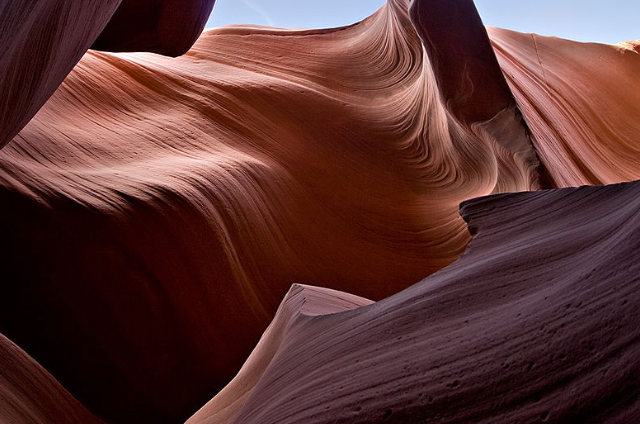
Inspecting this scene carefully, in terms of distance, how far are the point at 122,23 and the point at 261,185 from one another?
27.5 inches

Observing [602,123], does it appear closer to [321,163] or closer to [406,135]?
[406,135]

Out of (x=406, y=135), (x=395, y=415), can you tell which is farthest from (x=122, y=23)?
(x=395, y=415)

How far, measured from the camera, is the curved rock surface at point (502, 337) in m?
0.42

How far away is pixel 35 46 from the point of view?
97 cm

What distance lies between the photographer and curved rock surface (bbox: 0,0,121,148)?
871mm

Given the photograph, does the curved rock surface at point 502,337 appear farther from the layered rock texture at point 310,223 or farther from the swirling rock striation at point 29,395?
the swirling rock striation at point 29,395

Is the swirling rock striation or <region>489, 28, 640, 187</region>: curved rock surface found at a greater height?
<region>489, 28, 640, 187</region>: curved rock surface

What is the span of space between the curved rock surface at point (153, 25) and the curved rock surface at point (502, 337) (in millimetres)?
1428

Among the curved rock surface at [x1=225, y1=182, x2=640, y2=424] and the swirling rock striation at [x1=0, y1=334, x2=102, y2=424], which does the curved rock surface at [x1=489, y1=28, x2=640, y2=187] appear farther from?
the swirling rock striation at [x1=0, y1=334, x2=102, y2=424]

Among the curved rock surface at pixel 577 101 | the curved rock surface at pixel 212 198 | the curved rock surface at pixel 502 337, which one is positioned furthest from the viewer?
the curved rock surface at pixel 577 101

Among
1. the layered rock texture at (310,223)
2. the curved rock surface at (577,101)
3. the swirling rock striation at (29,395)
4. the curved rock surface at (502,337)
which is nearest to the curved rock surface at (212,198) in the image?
the layered rock texture at (310,223)

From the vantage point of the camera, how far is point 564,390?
1.38ft

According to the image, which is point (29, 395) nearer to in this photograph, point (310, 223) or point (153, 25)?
point (310, 223)

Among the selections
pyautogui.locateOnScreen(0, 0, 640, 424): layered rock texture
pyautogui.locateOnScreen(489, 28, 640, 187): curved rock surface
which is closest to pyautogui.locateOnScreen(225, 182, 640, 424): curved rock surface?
pyautogui.locateOnScreen(0, 0, 640, 424): layered rock texture
